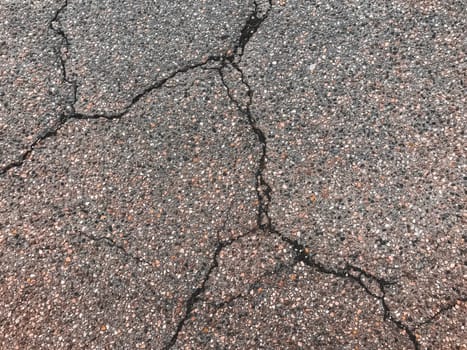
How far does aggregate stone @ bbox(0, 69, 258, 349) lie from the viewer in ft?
8.13

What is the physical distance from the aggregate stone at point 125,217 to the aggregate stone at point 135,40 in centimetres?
16

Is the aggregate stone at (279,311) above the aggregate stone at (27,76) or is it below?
above

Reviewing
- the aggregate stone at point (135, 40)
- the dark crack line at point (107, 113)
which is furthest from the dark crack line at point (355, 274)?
the aggregate stone at point (135, 40)

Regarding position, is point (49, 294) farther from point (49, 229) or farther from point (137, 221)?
point (137, 221)

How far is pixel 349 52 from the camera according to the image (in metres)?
3.04

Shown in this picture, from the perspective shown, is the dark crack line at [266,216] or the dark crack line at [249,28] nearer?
the dark crack line at [266,216]

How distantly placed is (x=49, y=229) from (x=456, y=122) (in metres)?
2.40

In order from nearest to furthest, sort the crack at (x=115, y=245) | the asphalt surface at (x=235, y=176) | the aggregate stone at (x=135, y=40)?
the asphalt surface at (x=235, y=176) → the crack at (x=115, y=245) → the aggregate stone at (x=135, y=40)

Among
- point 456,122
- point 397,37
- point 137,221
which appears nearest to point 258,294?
point 137,221

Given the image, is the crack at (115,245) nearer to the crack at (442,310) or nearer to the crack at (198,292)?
the crack at (198,292)

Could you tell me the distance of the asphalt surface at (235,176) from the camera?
239 centimetres

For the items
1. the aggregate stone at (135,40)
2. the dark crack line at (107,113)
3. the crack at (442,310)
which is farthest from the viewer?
the aggregate stone at (135,40)

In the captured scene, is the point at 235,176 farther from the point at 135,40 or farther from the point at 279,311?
the point at 135,40

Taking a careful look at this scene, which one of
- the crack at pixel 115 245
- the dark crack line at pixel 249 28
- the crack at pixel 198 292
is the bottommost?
the crack at pixel 115 245
